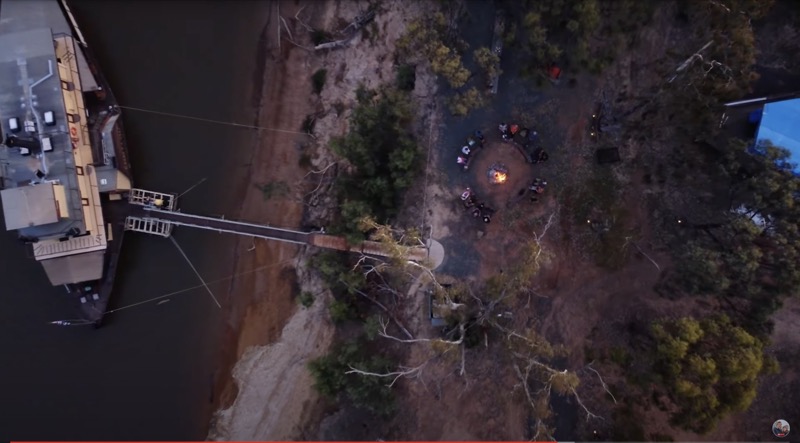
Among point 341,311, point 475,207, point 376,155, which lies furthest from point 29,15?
point 475,207

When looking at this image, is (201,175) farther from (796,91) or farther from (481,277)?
(796,91)

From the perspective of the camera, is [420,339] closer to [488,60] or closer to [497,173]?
[497,173]

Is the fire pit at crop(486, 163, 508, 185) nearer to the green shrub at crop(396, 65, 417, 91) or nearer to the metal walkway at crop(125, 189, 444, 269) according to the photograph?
the metal walkway at crop(125, 189, 444, 269)

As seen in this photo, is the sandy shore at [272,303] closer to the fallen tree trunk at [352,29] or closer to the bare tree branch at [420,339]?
the fallen tree trunk at [352,29]

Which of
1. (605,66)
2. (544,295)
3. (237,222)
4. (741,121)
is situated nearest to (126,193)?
(237,222)

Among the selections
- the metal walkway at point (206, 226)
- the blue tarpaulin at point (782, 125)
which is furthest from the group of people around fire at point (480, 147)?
the blue tarpaulin at point (782, 125)
